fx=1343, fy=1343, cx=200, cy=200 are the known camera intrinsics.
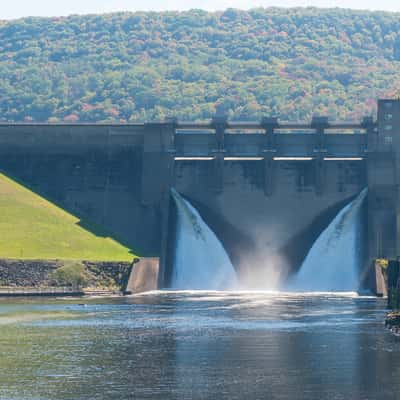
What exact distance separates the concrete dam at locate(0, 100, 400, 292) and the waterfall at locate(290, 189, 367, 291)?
972mm

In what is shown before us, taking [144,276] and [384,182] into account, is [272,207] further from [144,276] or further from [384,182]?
[144,276]

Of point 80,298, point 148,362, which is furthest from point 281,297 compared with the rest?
point 148,362

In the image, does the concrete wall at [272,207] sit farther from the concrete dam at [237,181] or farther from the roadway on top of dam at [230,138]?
the roadway on top of dam at [230,138]

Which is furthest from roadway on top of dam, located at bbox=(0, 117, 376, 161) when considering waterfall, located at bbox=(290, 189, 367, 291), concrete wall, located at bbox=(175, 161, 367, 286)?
waterfall, located at bbox=(290, 189, 367, 291)

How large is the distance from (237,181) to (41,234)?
23543mm

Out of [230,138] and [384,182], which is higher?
[230,138]

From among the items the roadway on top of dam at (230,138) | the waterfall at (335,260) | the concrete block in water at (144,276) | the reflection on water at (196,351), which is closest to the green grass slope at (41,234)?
the concrete block in water at (144,276)

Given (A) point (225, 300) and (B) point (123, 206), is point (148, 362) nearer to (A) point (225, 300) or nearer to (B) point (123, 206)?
(A) point (225, 300)

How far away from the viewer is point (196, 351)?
88.1 meters

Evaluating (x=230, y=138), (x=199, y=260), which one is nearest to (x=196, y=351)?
(x=199, y=260)

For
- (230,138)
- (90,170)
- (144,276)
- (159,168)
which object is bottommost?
(144,276)

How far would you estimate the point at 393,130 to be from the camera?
156 metres

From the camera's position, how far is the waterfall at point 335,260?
149m

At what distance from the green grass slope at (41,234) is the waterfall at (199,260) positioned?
6.24 m
